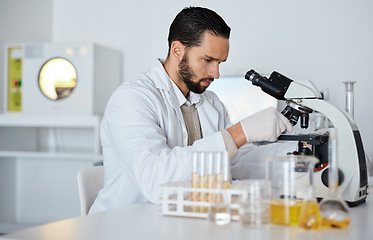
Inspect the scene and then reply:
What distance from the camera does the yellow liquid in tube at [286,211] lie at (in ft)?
3.13

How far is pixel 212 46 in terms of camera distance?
1713mm

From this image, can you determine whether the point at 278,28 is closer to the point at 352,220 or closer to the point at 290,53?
the point at 290,53

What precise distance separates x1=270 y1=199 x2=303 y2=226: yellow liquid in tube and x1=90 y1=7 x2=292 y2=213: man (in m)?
0.37

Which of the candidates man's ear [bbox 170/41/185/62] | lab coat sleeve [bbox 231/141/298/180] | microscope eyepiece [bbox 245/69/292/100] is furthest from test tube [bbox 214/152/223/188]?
man's ear [bbox 170/41/185/62]

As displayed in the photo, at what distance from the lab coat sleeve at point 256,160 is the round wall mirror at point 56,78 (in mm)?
2366

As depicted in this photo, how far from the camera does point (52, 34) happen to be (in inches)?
173

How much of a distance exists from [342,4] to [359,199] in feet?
8.96

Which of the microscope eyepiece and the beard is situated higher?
the beard

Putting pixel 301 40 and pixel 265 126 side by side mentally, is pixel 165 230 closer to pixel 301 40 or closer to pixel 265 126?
pixel 265 126

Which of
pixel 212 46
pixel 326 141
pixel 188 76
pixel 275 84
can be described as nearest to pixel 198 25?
pixel 212 46

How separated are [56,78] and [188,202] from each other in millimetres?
2976

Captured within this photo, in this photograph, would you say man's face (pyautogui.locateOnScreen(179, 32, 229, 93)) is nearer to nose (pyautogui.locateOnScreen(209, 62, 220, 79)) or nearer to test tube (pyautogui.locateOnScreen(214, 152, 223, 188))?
nose (pyautogui.locateOnScreen(209, 62, 220, 79))

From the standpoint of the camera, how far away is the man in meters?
1.32

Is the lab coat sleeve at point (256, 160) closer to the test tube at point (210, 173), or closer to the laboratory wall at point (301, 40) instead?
the test tube at point (210, 173)
